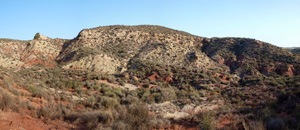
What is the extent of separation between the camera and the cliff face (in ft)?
114

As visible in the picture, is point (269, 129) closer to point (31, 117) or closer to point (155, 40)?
point (31, 117)

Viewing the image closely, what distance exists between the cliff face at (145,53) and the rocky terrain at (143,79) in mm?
197

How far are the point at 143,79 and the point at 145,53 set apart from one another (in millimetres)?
14888

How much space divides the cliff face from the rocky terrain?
197mm

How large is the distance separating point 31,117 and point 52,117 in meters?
0.77

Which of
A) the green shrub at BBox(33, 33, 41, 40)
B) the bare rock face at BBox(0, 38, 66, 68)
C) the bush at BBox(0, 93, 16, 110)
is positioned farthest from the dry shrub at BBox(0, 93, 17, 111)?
the green shrub at BBox(33, 33, 41, 40)

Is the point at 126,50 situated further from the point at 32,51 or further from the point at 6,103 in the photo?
the point at 6,103

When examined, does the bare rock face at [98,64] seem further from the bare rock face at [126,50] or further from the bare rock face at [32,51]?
the bare rock face at [32,51]

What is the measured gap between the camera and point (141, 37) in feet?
166

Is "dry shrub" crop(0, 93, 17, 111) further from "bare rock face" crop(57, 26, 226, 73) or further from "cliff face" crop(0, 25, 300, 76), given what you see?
"cliff face" crop(0, 25, 300, 76)

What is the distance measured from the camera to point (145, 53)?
41.5 m

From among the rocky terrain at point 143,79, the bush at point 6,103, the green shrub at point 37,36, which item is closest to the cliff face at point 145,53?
the rocky terrain at point 143,79

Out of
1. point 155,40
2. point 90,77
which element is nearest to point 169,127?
point 90,77

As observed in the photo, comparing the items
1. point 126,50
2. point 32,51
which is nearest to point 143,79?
point 126,50
